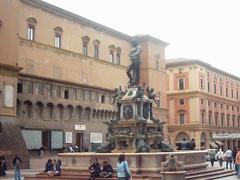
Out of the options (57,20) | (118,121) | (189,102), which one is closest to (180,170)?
(118,121)

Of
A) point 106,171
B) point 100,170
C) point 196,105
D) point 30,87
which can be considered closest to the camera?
point 106,171

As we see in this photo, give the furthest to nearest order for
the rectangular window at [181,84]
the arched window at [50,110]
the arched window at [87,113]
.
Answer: the rectangular window at [181,84] < the arched window at [87,113] < the arched window at [50,110]

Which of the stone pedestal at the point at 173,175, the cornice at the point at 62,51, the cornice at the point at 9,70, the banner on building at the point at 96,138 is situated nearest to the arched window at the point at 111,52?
the cornice at the point at 62,51

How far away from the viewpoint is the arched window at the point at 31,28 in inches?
1487

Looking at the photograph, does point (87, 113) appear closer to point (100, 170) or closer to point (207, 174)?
point (207, 174)

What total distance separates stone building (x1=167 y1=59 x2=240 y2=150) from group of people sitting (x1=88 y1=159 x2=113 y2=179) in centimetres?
4790

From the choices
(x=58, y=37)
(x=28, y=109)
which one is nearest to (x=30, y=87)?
(x=28, y=109)

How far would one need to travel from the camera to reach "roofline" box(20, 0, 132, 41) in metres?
38.5

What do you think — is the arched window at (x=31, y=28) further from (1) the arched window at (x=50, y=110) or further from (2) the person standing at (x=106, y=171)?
(2) the person standing at (x=106, y=171)

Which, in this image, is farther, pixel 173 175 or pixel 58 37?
pixel 58 37

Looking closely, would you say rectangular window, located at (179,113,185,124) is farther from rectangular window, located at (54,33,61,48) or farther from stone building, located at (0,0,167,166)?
rectangular window, located at (54,33,61,48)

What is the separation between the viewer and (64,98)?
4016 cm

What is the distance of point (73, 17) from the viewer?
142 ft

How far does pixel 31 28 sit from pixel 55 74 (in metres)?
4.82
